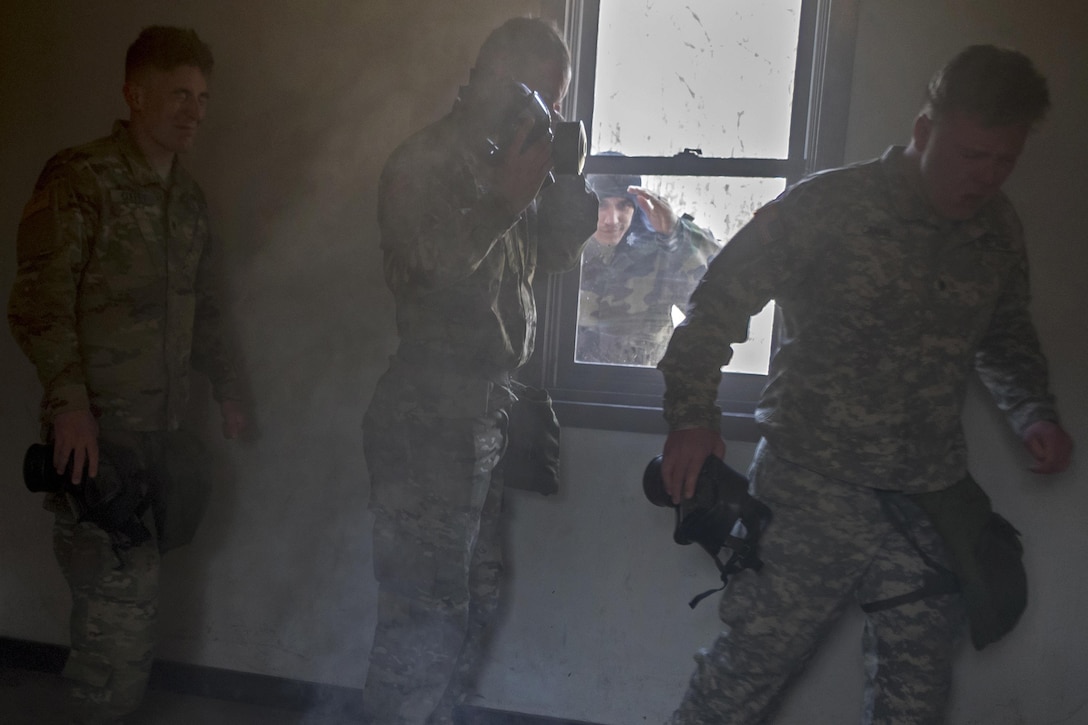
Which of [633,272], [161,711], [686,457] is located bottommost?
[161,711]

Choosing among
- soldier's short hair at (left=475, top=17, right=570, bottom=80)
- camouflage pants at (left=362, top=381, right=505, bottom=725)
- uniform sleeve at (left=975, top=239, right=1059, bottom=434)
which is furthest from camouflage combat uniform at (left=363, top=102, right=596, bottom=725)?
uniform sleeve at (left=975, top=239, right=1059, bottom=434)

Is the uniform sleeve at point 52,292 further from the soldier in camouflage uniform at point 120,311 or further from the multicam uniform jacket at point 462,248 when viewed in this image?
the multicam uniform jacket at point 462,248

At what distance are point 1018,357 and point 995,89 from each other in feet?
1.70

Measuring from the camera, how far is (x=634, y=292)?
2047 millimetres

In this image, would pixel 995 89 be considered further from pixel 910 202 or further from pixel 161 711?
pixel 161 711

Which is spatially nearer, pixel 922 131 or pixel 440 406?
pixel 922 131

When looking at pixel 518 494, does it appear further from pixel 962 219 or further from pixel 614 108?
pixel 962 219

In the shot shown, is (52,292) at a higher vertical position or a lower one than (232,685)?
higher

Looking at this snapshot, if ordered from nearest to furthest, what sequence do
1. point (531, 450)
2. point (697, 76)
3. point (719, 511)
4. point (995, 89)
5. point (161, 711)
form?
point (995, 89)
point (719, 511)
point (531, 450)
point (697, 76)
point (161, 711)

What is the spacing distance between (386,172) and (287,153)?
2.10 ft

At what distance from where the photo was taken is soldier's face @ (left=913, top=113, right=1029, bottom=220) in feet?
4.42

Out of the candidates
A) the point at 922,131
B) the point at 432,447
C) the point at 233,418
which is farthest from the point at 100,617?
the point at 922,131

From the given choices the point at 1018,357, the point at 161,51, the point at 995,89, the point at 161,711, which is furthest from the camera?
the point at 161,711

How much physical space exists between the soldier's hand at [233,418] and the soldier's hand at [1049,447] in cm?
170
